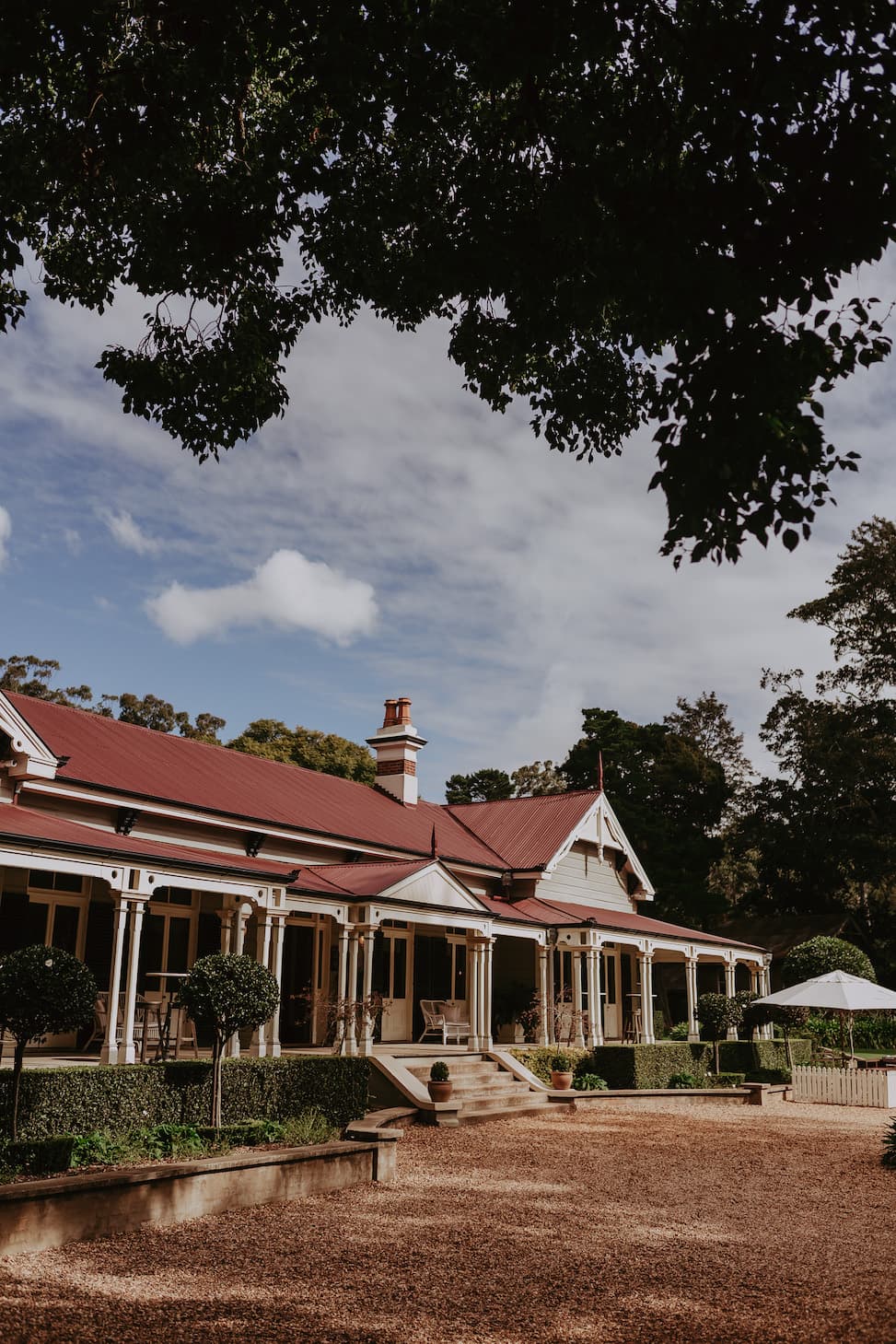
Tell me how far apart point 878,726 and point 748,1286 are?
3901 cm

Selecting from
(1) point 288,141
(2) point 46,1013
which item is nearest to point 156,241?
(1) point 288,141

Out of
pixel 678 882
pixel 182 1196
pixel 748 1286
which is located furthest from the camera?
pixel 678 882

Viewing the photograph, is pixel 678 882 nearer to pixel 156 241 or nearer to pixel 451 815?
pixel 451 815

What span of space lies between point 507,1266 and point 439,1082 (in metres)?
8.66

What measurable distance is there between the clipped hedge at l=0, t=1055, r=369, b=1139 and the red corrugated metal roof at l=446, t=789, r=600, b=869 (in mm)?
12295

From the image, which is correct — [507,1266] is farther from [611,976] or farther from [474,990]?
[611,976]

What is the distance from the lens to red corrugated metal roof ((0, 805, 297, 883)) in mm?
13289

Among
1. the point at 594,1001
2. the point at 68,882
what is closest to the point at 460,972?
the point at 594,1001

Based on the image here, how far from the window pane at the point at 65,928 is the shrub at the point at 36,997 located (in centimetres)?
567

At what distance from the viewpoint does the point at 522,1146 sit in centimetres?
1412

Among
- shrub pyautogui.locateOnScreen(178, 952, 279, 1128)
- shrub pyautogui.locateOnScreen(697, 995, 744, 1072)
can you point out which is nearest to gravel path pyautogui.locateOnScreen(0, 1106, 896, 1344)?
shrub pyautogui.locateOnScreen(178, 952, 279, 1128)

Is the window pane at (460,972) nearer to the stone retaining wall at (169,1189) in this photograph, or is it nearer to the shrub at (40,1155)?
the stone retaining wall at (169,1189)

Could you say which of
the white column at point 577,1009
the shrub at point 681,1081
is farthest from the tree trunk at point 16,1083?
the shrub at point 681,1081

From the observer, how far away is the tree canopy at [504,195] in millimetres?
6641
